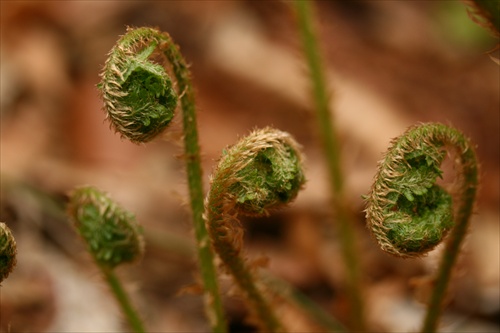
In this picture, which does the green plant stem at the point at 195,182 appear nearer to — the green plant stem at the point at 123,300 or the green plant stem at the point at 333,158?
the green plant stem at the point at 123,300

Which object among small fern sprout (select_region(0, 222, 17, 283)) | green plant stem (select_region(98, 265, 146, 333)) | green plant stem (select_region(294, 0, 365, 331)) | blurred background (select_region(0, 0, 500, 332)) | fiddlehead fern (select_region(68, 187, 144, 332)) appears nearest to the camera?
small fern sprout (select_region(0, 222, 17, 283))

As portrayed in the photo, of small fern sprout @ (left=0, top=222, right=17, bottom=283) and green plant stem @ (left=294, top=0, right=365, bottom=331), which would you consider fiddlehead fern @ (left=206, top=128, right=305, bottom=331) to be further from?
green plant stem @ (left=294, top=0, right=365, bottom=331)

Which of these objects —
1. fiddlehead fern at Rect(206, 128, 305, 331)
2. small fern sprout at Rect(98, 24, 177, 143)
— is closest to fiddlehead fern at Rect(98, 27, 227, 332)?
small fern sprout at Rect(98, 24, 177, 143)

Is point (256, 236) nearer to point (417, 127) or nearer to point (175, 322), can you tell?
point (175, 322)

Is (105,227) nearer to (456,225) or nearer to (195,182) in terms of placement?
(195,182)

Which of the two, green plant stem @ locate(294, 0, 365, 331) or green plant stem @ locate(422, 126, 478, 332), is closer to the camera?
green plant stem @ locate(422, 126, 478, 332)

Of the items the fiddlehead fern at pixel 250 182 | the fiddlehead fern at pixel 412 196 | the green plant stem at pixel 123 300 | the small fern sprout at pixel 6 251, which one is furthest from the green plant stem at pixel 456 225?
the small fern sprout at pixel 6 251
